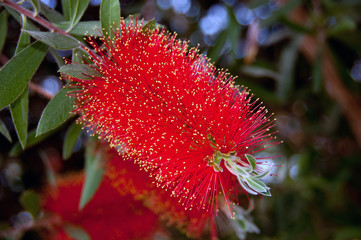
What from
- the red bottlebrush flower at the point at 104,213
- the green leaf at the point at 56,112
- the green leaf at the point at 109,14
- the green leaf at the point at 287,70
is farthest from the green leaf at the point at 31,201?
the green leaf at the point at 287,70

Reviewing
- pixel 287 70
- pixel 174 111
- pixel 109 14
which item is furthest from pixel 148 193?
pixel 287 70

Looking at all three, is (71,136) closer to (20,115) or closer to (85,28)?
(20,115)

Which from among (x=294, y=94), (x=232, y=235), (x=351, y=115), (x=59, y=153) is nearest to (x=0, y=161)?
(x=59, y=153)

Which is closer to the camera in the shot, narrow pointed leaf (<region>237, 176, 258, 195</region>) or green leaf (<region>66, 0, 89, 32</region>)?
narrow pointed leaf (<region>237, 176, 258, 195</region>)

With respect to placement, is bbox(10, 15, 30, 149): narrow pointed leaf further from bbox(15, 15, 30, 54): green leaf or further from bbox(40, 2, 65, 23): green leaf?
bbox(40, 2, 65, 23): green leaf

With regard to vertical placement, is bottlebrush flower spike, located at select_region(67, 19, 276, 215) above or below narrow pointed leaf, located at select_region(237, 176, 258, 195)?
above

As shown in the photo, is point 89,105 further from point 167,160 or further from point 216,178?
point 216,178

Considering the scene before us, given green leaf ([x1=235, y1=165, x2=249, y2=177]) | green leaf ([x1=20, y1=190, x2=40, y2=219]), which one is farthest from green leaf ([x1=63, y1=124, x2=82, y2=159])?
green leaf ([x1=235, y1=165, x2=249, y2=177])
